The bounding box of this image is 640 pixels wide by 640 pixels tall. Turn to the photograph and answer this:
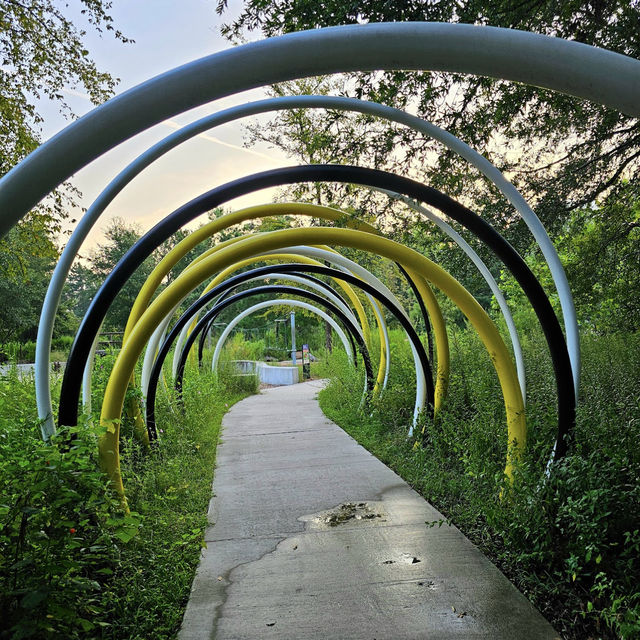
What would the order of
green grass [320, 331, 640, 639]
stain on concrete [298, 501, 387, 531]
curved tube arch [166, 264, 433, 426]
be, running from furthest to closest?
curved tube arch [166, 264, 433, 426] < stain on concrete [298, 501, 387, 531] < green grass [320, 331, 640, 639]

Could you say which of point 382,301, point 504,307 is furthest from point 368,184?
point 382,301

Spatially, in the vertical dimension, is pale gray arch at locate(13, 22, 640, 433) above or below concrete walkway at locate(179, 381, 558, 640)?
above

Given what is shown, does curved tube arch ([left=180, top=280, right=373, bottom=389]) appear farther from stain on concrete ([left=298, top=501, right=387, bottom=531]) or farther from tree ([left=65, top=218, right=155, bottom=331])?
tree ([left=65, top=218, right=155, bottom=331])

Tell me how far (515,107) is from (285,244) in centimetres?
317

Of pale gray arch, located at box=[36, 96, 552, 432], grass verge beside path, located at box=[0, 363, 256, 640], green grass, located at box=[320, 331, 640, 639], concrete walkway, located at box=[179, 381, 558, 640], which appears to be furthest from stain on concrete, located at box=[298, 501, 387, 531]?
pale gray arch, located at box=[36, 96, 552, 432]

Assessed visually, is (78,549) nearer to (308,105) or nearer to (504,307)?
(308,105)

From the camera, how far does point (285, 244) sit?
4.45 metres

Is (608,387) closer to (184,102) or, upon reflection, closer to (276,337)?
(184,102)

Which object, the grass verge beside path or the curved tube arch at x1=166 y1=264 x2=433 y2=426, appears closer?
the grass verge beside path

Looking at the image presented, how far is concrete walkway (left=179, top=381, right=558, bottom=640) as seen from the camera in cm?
277

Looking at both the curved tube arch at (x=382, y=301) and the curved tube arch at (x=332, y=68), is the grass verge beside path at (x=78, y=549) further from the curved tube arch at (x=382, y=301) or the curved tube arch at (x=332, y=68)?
the curved tube arch at (x=382, y=301)

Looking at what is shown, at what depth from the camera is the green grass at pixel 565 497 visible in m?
2.75

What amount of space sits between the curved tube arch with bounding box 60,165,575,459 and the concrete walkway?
113cm

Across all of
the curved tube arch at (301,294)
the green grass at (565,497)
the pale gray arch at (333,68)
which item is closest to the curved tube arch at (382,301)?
the curved tube arch at (301,294)
